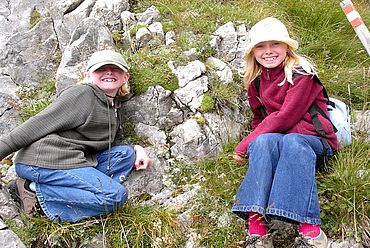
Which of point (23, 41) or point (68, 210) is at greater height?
point (23, 41)

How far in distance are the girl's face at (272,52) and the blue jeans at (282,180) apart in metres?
0.76

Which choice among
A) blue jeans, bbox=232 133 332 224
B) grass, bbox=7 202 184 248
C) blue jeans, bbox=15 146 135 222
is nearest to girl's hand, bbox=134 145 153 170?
blue jeans, bbox=15 146 135 222

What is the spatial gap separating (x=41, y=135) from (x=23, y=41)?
10.6 feet

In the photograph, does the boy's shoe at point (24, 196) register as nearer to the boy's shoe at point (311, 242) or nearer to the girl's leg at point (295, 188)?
the girl's leg at point (295, 188)

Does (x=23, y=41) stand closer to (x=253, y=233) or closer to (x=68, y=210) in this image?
(x=68, y=210)

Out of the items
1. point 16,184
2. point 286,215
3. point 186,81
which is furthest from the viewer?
point 186,81

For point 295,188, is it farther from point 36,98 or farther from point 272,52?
point 36,98

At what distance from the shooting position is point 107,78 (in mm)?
4895

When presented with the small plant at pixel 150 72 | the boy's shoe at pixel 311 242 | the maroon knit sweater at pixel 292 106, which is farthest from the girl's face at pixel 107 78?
the boy's shoe at pixel 311 242

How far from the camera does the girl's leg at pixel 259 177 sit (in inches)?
152

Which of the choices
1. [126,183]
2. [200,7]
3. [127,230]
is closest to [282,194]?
[127,230]

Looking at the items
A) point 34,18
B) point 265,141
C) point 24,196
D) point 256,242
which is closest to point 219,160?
point 265,141

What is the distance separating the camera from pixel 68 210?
4.42 meters

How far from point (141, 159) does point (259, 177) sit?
1.46 m
